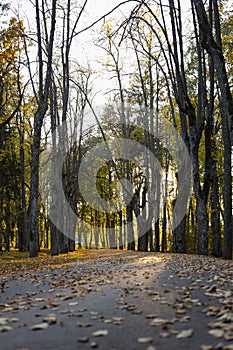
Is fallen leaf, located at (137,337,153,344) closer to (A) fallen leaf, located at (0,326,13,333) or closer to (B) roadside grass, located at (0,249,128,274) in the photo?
(A) fallen leaf, located at (0,326,13,333)

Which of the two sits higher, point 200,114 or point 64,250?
point 200,114

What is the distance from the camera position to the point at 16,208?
31.6m

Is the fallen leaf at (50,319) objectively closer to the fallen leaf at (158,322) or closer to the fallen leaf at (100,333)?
the fallen leaf at (100,333)

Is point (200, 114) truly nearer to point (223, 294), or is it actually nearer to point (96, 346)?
point (223, 294)

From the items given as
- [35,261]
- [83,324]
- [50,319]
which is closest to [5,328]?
[50,319]

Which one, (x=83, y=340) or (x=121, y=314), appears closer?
(x=83, y=340)

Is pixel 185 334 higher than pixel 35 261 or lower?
higher

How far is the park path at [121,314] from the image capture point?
3.52m

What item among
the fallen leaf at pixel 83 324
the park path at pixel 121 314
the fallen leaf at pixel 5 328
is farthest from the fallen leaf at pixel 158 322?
the fallen leaf at pixel 5 328

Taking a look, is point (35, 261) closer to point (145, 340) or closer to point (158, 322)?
point (158, 322)

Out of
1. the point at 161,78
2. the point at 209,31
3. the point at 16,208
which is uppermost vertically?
the point at 161,78

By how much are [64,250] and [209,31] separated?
20.0 m

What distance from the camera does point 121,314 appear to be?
4547 mm

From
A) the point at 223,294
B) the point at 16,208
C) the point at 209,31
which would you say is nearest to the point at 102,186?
the point at 16,208
